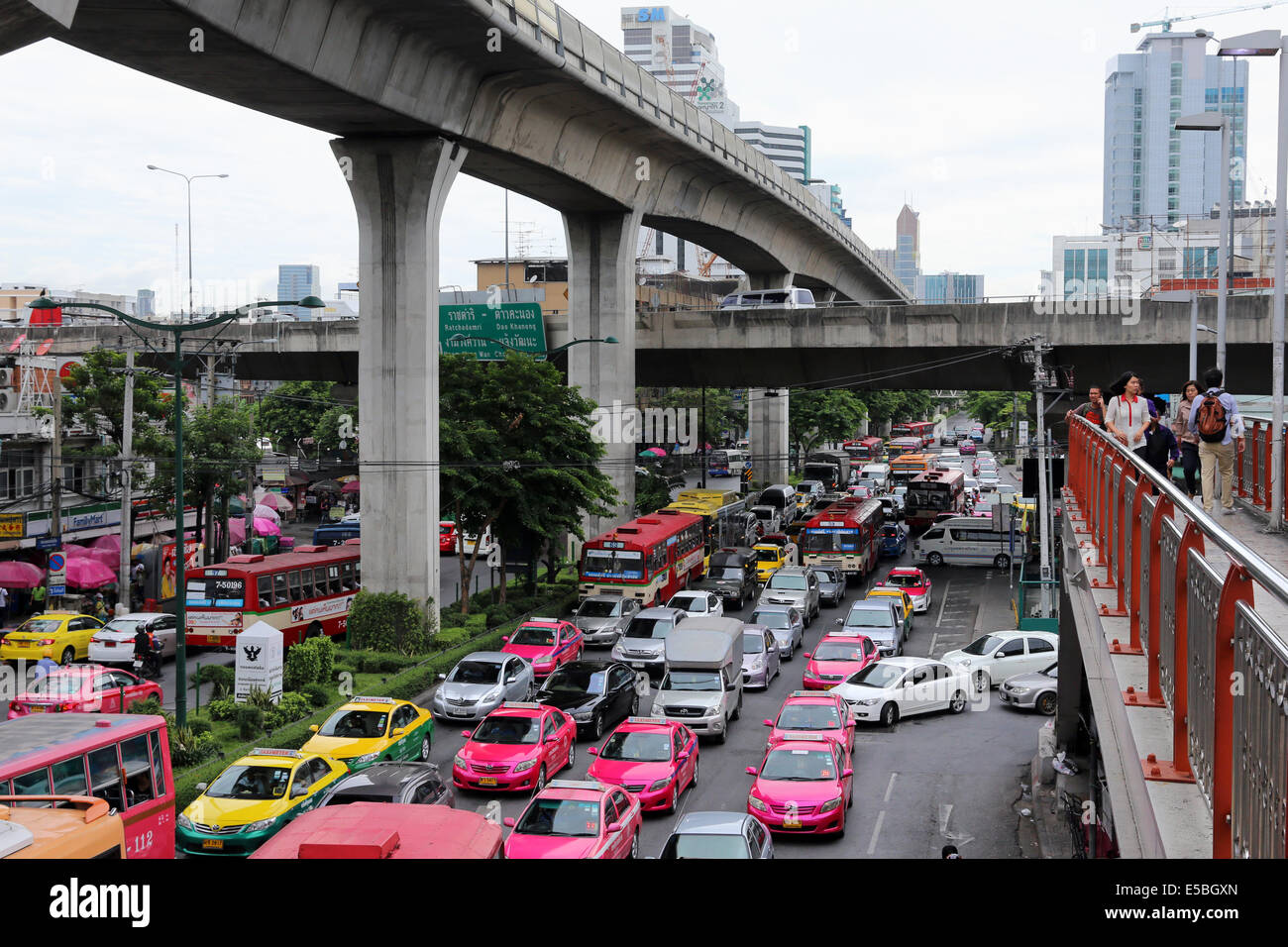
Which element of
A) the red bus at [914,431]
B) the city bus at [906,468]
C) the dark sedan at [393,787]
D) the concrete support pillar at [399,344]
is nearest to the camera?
the dark sedan at [393,787]

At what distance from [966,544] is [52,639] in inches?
1289

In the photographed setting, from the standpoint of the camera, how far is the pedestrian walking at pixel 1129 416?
14.0 metres

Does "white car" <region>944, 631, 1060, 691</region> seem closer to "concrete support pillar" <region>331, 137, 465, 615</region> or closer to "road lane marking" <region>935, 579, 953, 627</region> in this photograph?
"road lane marking" <region>935, 579, 953, 627</region>

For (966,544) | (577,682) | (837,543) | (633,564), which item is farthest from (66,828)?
(966,544)

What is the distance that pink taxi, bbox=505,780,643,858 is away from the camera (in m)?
14.4

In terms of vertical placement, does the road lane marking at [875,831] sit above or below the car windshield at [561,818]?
below

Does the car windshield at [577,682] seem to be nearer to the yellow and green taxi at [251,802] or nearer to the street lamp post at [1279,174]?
the yellow and green taxi at [251,802]

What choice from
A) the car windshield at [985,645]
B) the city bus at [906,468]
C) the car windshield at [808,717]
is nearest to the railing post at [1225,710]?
the car windshield at [808,717]

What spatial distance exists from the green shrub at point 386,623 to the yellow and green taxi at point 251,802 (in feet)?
41.4

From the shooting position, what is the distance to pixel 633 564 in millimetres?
34562

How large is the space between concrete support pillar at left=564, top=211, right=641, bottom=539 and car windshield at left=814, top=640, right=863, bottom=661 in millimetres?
17461

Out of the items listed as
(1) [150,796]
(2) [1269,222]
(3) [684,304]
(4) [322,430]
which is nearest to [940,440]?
(3) [684,304]
